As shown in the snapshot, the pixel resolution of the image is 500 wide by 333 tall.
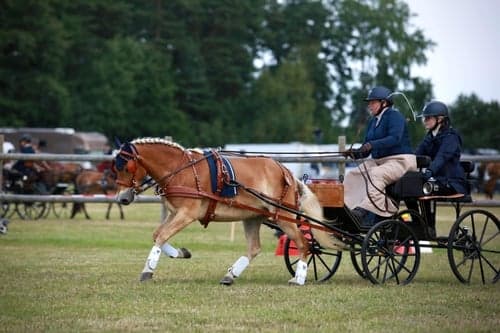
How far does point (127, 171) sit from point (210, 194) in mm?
971

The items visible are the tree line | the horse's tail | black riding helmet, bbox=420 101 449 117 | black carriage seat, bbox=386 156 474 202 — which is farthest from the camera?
the tree line

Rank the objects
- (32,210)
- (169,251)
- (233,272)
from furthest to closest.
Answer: (32,210), (169,251), (233,272)

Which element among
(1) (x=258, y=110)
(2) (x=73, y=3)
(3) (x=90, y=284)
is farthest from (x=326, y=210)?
(1) (x=258, y=110)

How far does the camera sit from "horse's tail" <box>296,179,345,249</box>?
12.0 meters

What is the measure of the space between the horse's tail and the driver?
0.40 m

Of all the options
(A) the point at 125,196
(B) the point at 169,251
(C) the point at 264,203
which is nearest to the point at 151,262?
(B) the point at 169,251

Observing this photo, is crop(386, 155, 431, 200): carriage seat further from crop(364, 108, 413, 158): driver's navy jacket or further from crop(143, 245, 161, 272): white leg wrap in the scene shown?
crop(143, 245, 161, 272): white leg wrap

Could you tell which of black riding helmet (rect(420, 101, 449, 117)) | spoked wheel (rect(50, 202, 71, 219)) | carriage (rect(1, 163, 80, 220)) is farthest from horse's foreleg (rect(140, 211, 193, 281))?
spoked wheel (rect(50, 202, 71, 219))

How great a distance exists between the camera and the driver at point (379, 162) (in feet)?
40.0

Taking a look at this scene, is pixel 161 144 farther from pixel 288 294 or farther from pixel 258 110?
pixel 258 110

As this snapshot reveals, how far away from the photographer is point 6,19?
6188 centimetres

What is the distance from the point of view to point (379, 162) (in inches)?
493

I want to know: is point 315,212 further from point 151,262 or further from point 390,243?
point 151,262

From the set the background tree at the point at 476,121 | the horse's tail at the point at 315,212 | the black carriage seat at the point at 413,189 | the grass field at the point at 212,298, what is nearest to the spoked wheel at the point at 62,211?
the grass field at the point at 212,298
